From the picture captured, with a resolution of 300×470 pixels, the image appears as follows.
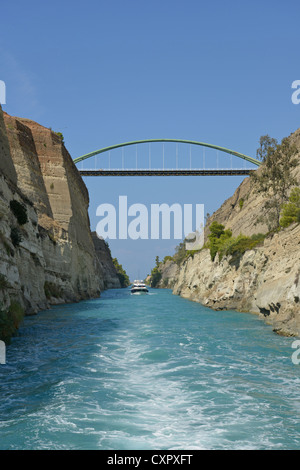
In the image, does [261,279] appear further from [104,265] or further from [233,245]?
[104,265]

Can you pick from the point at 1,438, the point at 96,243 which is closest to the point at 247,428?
the point at 1,438

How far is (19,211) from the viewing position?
31.2 metres

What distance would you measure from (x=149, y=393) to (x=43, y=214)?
40.9 metres

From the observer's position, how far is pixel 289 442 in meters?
7.43

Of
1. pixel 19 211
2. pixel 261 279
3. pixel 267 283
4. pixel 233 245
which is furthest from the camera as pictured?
pixel 233 245

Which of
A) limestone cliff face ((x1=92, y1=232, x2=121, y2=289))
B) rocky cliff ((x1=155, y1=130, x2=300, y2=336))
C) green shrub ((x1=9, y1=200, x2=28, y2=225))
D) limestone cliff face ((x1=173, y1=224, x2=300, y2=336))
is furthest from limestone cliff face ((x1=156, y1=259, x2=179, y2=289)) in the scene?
green shrub ((x1=9, y1=200, x2=28, y2=225))

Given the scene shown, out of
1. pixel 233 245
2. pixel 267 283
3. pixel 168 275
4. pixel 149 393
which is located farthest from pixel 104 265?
pixel 149 393

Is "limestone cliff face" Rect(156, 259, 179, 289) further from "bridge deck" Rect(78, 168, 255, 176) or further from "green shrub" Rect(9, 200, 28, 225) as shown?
"green shrub" Rect(9, 200, 28, 225)

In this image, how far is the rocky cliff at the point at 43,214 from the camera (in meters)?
31.3

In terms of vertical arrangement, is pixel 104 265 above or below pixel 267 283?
below

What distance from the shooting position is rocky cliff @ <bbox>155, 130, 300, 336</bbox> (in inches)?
792

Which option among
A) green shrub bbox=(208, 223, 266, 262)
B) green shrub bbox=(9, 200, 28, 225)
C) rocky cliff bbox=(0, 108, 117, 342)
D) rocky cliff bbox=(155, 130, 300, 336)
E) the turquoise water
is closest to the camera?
the turquoise water

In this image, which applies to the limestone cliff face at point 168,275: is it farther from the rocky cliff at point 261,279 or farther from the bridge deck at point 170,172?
the rocky cliff at point 261,279

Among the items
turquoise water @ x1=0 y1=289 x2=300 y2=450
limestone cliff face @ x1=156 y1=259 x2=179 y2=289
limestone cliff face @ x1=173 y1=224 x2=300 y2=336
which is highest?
limestone cliff face @ x1=173 y1=224 x2=300 y2=336
